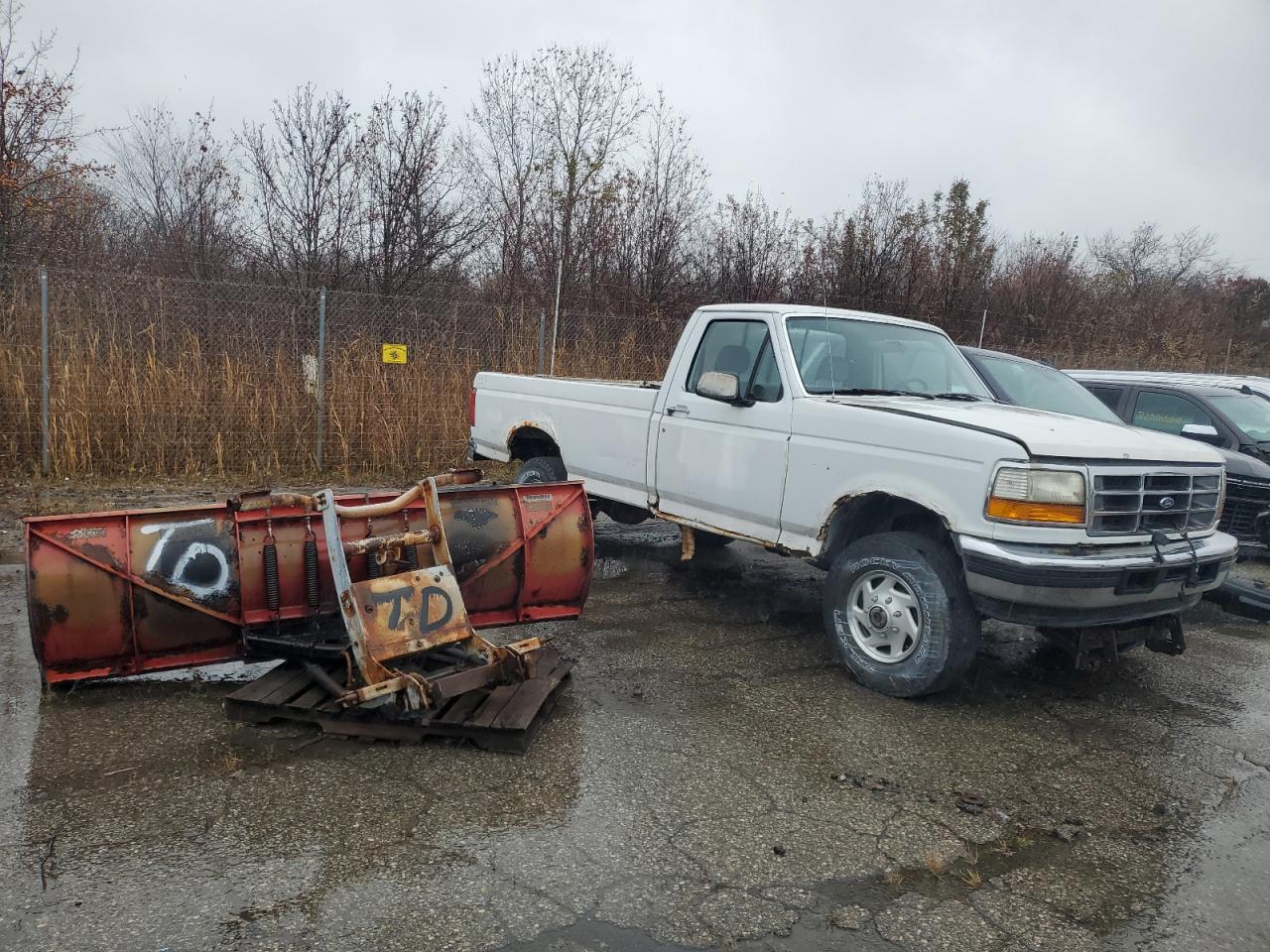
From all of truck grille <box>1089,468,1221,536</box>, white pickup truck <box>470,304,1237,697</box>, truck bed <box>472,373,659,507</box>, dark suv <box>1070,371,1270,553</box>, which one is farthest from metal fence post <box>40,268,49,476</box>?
dark suv <box>1070,371,1270,553</box>

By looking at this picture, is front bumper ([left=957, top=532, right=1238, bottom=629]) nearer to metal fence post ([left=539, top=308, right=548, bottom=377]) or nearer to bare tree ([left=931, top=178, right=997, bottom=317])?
metal fence post ([left=539, top=308, right=548, bottom=377])

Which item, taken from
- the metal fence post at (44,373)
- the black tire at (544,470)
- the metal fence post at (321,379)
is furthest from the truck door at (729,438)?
the metal fence post at (44,373)

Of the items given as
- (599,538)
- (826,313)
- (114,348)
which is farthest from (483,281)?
(826,313)

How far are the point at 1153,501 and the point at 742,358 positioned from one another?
8.29 feet

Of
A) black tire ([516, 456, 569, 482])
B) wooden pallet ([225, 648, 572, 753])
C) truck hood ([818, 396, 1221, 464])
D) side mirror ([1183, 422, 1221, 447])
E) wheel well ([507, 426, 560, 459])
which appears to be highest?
truck hood ([818, 396, 1221, 464])

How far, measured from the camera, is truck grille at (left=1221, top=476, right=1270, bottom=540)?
793cm

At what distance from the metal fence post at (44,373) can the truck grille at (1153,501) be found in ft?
30.8

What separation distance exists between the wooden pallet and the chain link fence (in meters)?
6.70

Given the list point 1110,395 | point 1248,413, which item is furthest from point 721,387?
point 1248,413

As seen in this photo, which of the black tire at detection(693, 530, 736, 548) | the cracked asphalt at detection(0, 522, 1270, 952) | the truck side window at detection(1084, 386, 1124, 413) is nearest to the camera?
the cracked asphalt at detection(0, 522, 1270, 952)

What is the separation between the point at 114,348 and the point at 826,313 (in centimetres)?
811

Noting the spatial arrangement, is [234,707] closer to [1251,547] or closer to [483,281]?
[1251,547]

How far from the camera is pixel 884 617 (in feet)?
15.4

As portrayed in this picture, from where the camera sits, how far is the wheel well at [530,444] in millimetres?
7547
